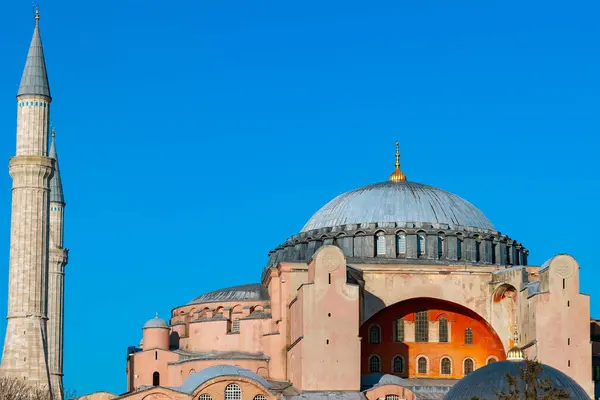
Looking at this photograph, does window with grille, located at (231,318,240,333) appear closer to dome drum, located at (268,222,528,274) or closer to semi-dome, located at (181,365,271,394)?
dome drum, located at (268,222,528,274)

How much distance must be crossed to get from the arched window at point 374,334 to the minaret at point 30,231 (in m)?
13.6

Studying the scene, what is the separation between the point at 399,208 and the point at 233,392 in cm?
1281

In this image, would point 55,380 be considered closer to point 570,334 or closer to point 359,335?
point 359,335

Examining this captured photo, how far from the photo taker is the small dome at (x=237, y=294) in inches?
2638

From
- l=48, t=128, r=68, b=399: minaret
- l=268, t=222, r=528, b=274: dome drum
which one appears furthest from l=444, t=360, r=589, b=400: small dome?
l=48, t=128, r=68, b=399: minaret

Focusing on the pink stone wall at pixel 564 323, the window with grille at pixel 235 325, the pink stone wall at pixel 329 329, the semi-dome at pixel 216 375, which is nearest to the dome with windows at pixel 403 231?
the window with grille at pixel 235 325

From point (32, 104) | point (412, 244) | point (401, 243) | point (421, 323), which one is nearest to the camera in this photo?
point (421, 323)

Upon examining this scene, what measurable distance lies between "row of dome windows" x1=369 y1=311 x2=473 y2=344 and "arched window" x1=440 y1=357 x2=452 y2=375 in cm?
81

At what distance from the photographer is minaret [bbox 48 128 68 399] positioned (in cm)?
7281

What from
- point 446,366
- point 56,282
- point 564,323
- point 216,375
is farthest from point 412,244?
point 56,282

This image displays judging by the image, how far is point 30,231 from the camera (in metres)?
61.0

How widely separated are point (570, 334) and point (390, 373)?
8.16 metres

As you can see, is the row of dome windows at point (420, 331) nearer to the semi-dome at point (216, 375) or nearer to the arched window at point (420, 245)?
the arched window at point (420, 245)

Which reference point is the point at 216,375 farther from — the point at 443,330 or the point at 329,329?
the point at 443,330
